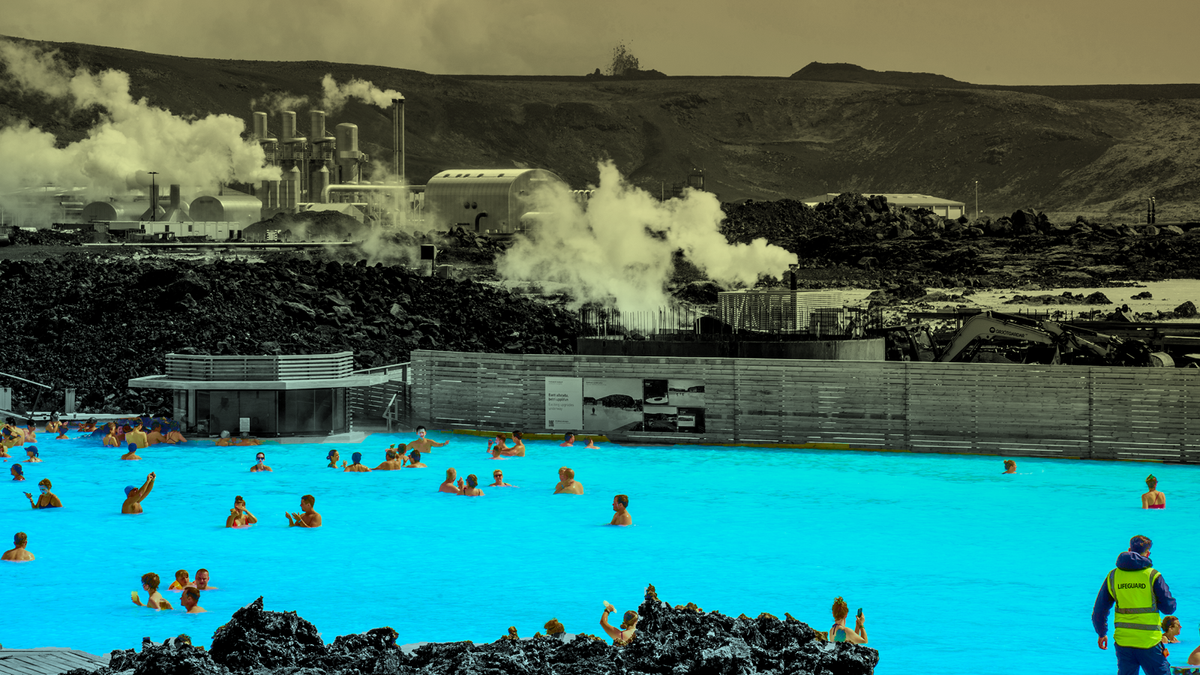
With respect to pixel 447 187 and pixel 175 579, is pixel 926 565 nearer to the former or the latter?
pixel 175 579

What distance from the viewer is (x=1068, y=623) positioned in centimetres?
1645

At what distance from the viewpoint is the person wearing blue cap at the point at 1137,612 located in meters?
10.8

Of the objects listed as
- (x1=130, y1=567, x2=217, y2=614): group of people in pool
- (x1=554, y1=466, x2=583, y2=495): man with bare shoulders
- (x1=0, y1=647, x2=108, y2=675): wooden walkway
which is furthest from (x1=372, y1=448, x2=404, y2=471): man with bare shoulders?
(x1=0, y1=647, x2=108, y2=675): wooden walkway

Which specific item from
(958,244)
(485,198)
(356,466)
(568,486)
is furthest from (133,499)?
(485,198)

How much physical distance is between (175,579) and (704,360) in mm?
17272

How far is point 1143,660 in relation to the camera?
10891 millimetres

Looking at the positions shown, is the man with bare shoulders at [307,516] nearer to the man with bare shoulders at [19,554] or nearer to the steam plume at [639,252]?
the man with bare shoulders at [19,554]

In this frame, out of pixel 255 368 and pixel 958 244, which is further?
pixel 958 244

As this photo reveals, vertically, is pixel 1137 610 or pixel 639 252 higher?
pixel 639 252

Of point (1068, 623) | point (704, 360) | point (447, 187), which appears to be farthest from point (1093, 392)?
point (447, 187)

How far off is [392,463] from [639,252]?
3441 centimetres

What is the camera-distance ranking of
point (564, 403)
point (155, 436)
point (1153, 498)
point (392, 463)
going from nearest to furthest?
point (1153, 498) < point (392, 463) < point (155, 436) < point (564, 403)

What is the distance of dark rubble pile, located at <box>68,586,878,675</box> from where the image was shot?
35.3 ft

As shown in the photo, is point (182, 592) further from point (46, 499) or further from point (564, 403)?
point (564, 403)
